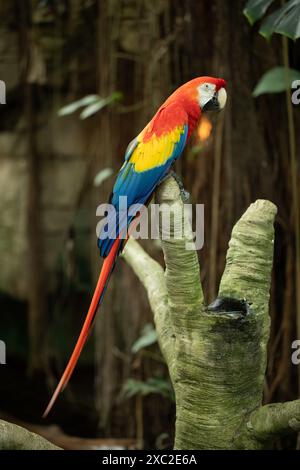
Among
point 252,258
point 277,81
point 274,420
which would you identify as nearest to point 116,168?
point 277,81

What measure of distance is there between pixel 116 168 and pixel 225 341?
1.21 m

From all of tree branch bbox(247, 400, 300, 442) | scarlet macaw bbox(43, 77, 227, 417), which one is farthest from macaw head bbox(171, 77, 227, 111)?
tree branch bbox(247, 400, 300, 442)

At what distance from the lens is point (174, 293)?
1071mm

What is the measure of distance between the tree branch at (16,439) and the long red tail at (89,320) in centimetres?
5

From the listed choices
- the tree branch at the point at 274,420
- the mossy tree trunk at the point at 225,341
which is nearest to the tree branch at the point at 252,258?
the mossy tree trunk at the point at 225,341

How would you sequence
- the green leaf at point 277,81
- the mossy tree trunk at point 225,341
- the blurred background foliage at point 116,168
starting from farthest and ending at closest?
the blurred background foliage at point 116,168
the green leaf at point 277,81
the mossy tree trunk at point 225,341

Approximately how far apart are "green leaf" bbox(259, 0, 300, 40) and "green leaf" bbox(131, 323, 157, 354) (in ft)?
3.14

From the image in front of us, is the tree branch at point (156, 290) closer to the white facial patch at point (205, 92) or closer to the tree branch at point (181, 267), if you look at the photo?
the tree branch at point (181, 267)

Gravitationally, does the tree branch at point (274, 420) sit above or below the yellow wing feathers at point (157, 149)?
below

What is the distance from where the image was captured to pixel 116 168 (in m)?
2.18

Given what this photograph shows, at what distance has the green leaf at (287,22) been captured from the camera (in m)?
1.26

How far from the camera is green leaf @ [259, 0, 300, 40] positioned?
126cm

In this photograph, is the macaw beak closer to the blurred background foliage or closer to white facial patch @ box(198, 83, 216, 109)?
white facial patch @ box(198, 83, 216, 109)

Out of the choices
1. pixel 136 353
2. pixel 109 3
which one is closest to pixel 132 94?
pixel 109 3
